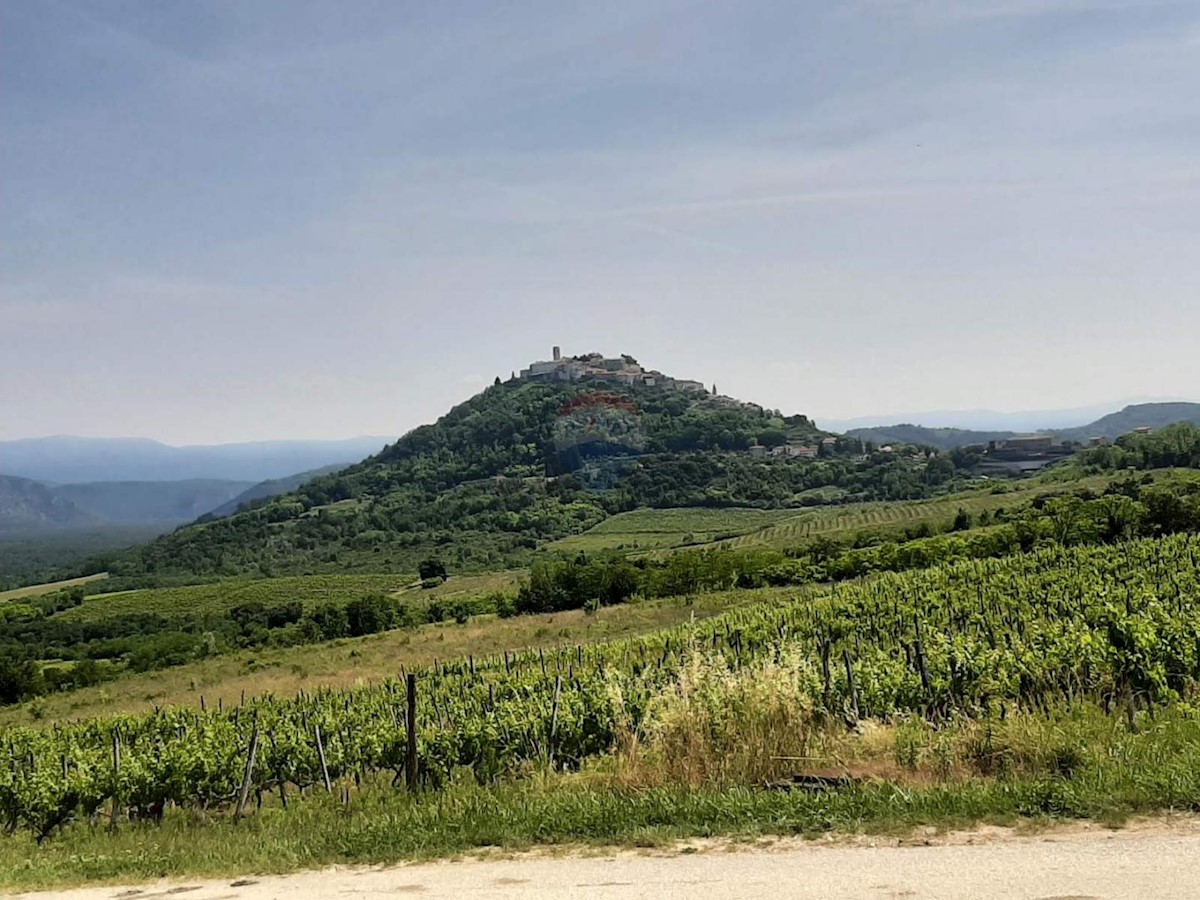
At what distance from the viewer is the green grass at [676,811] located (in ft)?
19.9

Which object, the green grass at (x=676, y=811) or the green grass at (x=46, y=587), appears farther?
the green grass at (x=46, y=587)

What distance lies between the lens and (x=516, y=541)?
459 feet

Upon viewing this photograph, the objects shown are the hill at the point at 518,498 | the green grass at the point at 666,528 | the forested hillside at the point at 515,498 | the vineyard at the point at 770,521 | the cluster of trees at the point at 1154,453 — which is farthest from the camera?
the forested hillside at the point at 515,498

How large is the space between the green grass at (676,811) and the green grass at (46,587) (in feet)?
453

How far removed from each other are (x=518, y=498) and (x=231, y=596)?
232 feet

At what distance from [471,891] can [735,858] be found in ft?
6.17

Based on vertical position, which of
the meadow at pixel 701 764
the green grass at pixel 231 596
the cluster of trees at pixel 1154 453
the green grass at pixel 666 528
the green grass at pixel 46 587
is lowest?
the green grass at pixel 46 587

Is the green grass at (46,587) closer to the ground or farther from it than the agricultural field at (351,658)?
closer to the ground

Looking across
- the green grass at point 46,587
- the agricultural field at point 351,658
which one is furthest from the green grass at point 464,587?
the green grass at point 46,587

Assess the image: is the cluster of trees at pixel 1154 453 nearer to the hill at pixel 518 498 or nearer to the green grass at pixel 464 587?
the hill at pixel 518 498

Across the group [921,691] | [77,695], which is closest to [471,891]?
[921,691]

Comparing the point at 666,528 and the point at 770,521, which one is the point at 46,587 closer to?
the point at 666,528

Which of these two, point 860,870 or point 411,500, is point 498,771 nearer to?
point 860,870

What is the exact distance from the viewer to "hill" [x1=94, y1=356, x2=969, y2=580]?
148m
